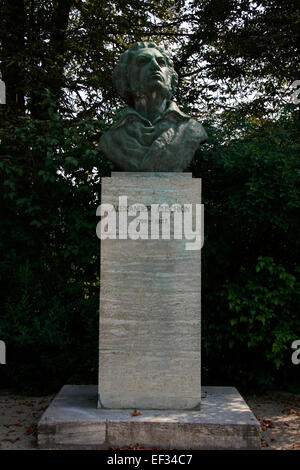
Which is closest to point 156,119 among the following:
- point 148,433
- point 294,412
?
point 148,433

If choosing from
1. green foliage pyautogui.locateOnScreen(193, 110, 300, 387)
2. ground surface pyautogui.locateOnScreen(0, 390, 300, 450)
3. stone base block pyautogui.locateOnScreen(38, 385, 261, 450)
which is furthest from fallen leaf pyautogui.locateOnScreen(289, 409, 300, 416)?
stone base block pyautogui.locateOnScreen(38, 385, 261, 450)

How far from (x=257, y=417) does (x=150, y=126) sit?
265 centimetres

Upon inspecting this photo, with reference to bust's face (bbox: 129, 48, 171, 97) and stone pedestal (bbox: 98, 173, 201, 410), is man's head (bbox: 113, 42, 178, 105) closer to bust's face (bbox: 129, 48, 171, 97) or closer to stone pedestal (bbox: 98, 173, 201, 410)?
bust's face (bbox: 129, 48, 171, 97)

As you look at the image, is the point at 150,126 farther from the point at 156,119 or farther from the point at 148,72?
the point at 148,72

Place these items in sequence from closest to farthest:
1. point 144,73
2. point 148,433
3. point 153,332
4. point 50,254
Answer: point 148,433 → point 153,332 → point 144,73 → point 50,254

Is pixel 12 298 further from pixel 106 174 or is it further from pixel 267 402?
pixel 267 402

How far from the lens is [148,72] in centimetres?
404

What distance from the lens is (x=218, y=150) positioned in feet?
18.3

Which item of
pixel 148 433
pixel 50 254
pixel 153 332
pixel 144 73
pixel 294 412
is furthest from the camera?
pixel 50 254

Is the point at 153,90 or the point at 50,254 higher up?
the point at 153,90

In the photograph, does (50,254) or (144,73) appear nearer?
(144,73)
